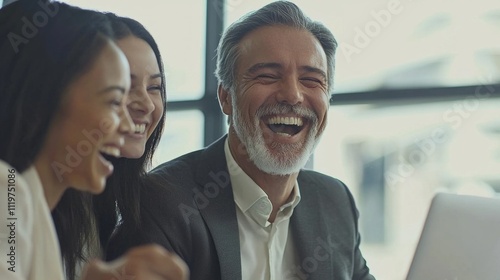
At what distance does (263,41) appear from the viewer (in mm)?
1196

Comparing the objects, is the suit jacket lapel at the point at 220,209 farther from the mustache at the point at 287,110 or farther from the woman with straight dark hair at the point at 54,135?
the woman with straight dark hair at the point at 54,135

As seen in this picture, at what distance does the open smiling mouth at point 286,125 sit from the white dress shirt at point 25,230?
0.72 metres

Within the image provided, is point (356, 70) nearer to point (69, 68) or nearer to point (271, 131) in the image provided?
point (271, 131)

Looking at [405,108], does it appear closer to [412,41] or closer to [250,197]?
[412,41]

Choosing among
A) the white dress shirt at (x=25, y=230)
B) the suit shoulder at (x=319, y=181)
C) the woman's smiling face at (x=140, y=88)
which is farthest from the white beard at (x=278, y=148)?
the white dress shirt at (x=25, y=230)

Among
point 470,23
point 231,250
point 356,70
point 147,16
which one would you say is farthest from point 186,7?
point 231,250

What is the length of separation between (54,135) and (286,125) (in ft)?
2.42

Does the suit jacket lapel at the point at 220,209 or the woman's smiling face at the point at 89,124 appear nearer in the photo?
the woman's smiling face at the point at 89,124

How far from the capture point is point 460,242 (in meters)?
0.88

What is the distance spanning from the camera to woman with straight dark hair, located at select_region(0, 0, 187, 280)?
0.48m

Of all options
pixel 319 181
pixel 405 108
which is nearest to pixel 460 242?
pixel 319 181

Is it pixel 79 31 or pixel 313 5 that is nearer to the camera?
pixel 79 31

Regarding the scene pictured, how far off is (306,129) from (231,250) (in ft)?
0.83

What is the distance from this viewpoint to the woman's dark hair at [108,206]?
1.90 feet
